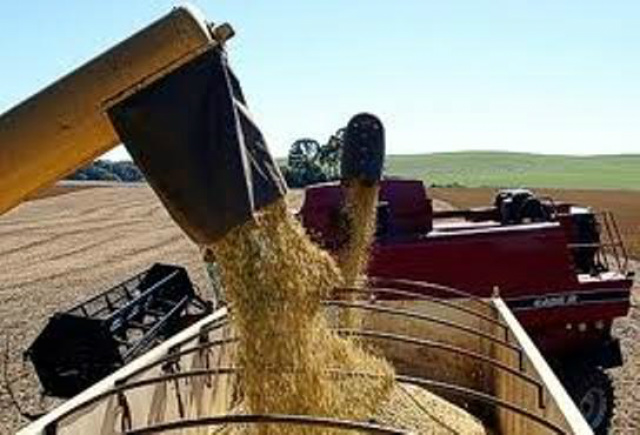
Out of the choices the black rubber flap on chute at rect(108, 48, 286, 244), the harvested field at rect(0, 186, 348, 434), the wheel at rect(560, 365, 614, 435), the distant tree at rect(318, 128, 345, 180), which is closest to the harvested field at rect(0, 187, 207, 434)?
the harvested field at rect(0, 186, 348, 434)

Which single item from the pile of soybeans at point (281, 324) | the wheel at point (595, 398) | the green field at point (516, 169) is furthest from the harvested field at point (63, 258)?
the green field at point (516, 169)

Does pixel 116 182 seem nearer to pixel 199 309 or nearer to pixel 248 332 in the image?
pixel 199 309

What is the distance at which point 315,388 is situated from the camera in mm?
3963

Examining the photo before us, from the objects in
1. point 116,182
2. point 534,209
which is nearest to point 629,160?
point 116,182

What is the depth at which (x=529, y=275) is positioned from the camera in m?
8.98

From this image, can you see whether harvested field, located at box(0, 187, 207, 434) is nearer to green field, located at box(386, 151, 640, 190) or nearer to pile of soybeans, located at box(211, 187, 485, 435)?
pile of soybeans, located at box(211, 187, 485, 435)

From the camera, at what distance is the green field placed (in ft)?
321

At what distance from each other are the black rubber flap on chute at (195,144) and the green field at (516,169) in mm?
88920

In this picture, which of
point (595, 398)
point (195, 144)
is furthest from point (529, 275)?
point (195, 144)

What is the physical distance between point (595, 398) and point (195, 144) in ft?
22.0

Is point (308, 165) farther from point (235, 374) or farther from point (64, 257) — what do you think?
point (235, 374)

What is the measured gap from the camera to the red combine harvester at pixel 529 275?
890 centimetres

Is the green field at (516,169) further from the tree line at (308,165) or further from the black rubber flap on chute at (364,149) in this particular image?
the black rubber flap on chute at (364,149)

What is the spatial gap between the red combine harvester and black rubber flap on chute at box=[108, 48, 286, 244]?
5721 millimetres
